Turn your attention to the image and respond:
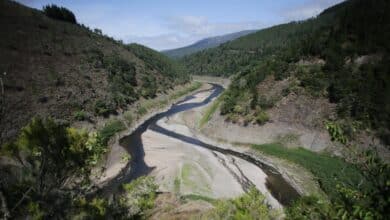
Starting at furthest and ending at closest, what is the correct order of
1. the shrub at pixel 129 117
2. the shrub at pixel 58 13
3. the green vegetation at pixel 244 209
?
1. the shrub at pixel 58 13
2. the shrub at pixel 129 117
3. the green vegetation at pixel 244 209

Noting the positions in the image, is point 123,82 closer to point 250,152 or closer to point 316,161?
point 250,152

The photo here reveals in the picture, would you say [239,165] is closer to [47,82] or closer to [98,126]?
[98,126]

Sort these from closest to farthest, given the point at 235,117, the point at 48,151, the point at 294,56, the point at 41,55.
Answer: the point at 48,151 < the point at 235,117 < the point at 294,56 < the point at 41,55

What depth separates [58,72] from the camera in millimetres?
60625

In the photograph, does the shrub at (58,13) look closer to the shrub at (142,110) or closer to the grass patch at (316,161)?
the shrub at (142,110)

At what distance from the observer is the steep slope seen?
5028 cm

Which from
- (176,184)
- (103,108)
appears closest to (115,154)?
(176,184)

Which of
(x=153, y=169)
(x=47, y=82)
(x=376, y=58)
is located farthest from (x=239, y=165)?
(x=47, y=82)

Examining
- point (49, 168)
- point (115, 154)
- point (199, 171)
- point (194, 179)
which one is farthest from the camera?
point (115, 154)

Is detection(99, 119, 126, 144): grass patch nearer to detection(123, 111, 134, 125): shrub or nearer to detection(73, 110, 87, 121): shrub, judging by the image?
Result: detection(123, 111, 134, 125): shrub

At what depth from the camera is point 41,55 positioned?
202ft

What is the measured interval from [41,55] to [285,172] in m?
53.2

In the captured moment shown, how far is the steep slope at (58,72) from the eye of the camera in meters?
50.3

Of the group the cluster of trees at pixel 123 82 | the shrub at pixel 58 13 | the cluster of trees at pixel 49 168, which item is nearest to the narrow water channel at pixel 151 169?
the cluster of trees at pixel 123 82
